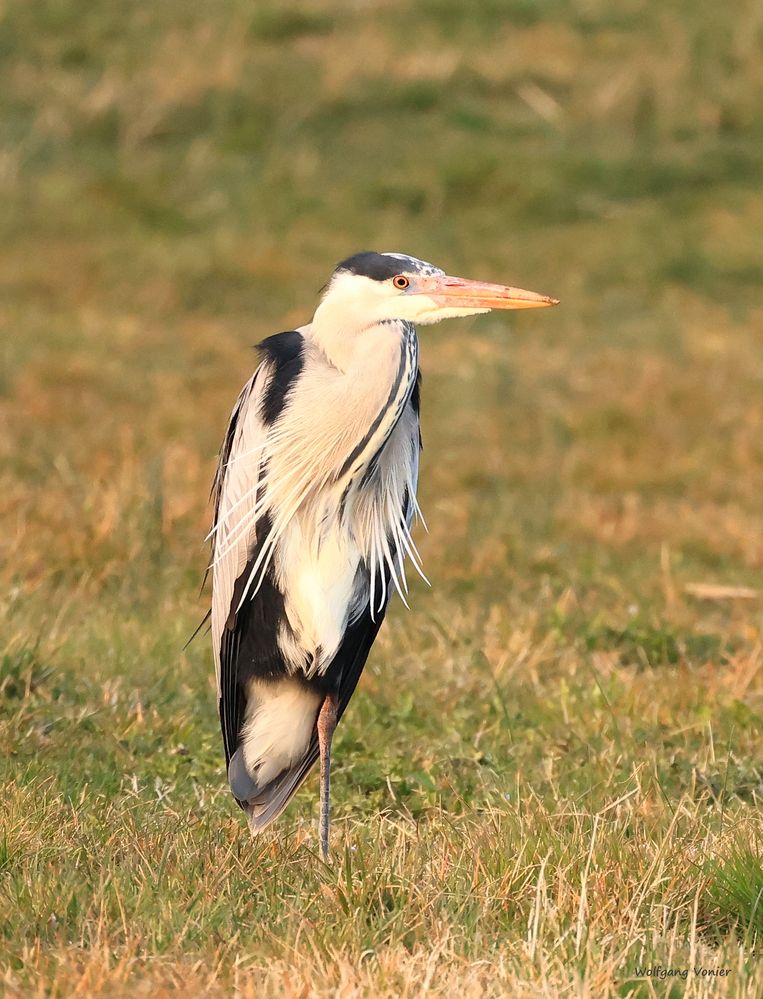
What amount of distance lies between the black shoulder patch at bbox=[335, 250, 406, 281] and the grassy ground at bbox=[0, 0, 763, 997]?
1.34 metres

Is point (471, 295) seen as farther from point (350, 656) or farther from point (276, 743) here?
point (276, 743)

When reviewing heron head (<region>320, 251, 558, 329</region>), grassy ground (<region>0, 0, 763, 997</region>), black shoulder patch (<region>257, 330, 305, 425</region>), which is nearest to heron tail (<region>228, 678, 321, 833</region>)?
grassy ground (<region>0, 0, 763, 997</region>)

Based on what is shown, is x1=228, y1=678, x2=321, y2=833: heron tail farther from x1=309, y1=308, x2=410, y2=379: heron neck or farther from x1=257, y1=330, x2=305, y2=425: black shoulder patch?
x1=309, y1=308, x2=410, y2=379: heron neck

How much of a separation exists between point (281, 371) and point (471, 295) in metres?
0.56

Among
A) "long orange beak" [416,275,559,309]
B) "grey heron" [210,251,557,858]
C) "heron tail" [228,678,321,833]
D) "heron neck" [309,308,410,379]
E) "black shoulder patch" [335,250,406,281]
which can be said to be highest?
"black shoulder patch" [335,250,406,281]

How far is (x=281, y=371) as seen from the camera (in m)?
4.31

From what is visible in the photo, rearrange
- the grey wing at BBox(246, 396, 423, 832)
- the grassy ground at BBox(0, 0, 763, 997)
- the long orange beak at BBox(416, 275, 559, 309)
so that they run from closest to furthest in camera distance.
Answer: the grassy ground at BBox(0, 0, 763, 997), the long orange beak at BBox(416, 275, 559, 309), the grey wing at BBox(246, 396, 423, 832)

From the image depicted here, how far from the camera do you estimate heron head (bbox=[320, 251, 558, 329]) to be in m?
4.06

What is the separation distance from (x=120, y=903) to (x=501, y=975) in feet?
2.45

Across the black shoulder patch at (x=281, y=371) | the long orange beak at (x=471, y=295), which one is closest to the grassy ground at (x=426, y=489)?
the black shoulder patch at (x=281, y=371)

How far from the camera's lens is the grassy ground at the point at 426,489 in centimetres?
328

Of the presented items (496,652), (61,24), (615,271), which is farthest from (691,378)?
(61,24)

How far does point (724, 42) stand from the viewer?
15.5 metres

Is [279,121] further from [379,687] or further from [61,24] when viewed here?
[379,687]
